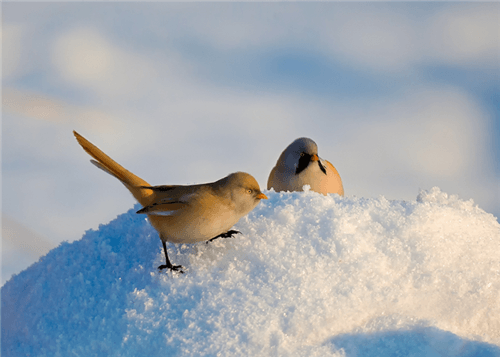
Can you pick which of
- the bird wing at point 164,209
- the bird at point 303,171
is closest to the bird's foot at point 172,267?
the bird wing at point 164,209

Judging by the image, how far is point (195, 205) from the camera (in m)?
1.50

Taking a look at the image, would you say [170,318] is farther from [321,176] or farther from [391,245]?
[321,176]

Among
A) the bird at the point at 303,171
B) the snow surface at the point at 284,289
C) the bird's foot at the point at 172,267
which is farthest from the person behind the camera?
the bird at the point at 303,171

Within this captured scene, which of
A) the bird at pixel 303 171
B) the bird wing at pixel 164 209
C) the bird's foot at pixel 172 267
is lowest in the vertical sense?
the bird's foot at pixel 172 267

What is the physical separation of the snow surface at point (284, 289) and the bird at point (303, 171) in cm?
76

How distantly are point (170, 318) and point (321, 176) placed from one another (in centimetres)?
146

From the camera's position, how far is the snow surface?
1.43 meters

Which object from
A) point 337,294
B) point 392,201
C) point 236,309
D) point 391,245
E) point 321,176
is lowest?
point 236,309

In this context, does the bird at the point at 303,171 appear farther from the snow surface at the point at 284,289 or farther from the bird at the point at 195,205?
the bird at the point at 195,205

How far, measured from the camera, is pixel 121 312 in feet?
5.03

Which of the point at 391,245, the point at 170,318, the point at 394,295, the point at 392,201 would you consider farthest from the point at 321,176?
the point at 170,318

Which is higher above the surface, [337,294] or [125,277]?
[337,294]

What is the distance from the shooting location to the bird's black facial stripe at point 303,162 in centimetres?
269

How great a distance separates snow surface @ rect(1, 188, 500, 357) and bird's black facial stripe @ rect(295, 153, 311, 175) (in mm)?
770
